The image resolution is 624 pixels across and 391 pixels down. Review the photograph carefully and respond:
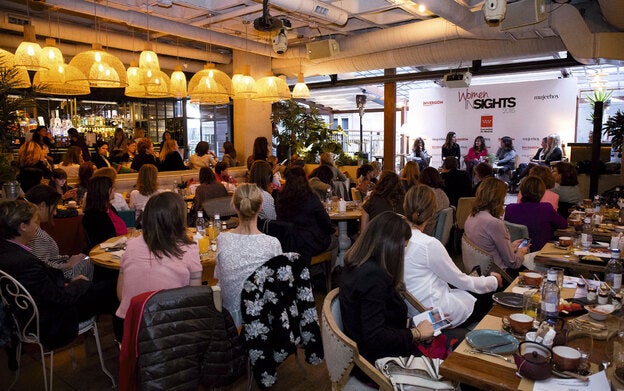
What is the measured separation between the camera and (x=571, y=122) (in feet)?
39.4

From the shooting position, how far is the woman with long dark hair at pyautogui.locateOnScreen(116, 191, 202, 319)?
8.54 feet

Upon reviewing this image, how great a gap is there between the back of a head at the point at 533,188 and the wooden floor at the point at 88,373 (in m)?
2.56

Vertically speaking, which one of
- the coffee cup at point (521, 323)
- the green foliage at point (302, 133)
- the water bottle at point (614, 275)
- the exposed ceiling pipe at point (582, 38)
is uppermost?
the exposed ceiling pipe at point (582, 38)

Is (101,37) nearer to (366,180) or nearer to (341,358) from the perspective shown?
(366,180)

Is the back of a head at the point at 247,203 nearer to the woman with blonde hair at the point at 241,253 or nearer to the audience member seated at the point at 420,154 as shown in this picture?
the woman with blonde hair at the point at 241,253

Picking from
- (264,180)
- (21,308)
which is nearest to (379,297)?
(21,308)

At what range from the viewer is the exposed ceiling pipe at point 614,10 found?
549cm

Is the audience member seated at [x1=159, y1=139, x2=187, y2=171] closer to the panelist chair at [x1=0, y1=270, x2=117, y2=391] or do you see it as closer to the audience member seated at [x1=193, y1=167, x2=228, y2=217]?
the audience member seated at [x1=193, y1=167, x2=228, y2=217]

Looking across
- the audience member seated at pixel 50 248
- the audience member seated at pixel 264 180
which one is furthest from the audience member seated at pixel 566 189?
the audience member seated at pixel 50 248

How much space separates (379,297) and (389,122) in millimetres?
9303

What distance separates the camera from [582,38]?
646 cm

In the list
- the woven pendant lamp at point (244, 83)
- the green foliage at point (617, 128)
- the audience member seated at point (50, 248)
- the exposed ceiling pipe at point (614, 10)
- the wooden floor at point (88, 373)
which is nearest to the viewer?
the wooden floor at point (88, 373)

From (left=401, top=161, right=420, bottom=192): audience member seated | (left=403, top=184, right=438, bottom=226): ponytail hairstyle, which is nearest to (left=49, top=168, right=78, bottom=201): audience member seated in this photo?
(left=401, top=161, right=420, bottom=192): audience member seated

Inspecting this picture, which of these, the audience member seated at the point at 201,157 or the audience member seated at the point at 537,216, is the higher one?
the audience member seated at the point at 201,157
